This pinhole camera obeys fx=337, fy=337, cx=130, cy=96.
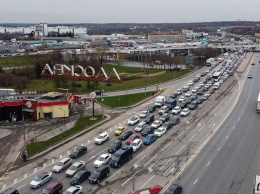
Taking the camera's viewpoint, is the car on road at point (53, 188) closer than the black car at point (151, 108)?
Yes

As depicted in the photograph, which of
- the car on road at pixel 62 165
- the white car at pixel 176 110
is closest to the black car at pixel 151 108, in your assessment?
the white car at pixel 176 110

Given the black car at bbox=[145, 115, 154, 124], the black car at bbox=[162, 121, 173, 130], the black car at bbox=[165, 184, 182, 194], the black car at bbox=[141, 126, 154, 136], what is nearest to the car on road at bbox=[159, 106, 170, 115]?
the black car at bbox=[145, 115, 154, 124]

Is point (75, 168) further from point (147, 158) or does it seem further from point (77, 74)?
point (77, 74)

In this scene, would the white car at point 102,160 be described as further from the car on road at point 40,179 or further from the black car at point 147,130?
the black car at point 147,130

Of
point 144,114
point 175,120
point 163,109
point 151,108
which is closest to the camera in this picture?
point 175,120

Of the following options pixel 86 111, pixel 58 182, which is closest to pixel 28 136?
pixel 86 111

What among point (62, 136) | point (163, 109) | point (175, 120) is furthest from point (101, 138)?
point (163, 109)
